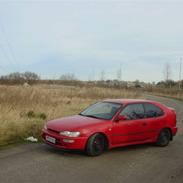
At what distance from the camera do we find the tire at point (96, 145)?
819 centimetres

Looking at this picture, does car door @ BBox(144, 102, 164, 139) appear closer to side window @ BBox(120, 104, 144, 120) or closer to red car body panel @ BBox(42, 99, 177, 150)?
red car body panel @ BBox(42, 99, 177, 150)

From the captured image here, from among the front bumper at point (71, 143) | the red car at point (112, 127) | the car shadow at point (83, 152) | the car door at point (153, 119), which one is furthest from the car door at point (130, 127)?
the front bumper at point (71, 143)

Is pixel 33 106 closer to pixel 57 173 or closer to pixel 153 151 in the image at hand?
pixel 153 151

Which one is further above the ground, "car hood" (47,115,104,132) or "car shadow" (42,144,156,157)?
"car hood" (47,115,104,132)

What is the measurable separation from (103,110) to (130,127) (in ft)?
3.20

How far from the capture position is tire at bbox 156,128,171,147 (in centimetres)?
998

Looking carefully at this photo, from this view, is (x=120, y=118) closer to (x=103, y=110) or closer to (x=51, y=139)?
(x=103, y=110)

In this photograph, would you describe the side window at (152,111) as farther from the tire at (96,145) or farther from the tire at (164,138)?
the tire at (96,145)

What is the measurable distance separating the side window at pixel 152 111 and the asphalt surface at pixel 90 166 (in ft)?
3.51

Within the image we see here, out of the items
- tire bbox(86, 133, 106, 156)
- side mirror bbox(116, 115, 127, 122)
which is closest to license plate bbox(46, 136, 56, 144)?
tire bbox(86, 133, 106, 156)

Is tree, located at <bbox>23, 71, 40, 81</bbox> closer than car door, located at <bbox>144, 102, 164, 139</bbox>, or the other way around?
car door, located at <bbox>144, 102, 164, 139</bbox>

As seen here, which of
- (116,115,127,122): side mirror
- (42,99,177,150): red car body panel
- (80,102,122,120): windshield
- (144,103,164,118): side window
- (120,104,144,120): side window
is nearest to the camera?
(42,99,177,150): red car body panel

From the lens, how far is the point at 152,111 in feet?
33.2

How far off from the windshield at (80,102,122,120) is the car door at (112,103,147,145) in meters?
0.26
